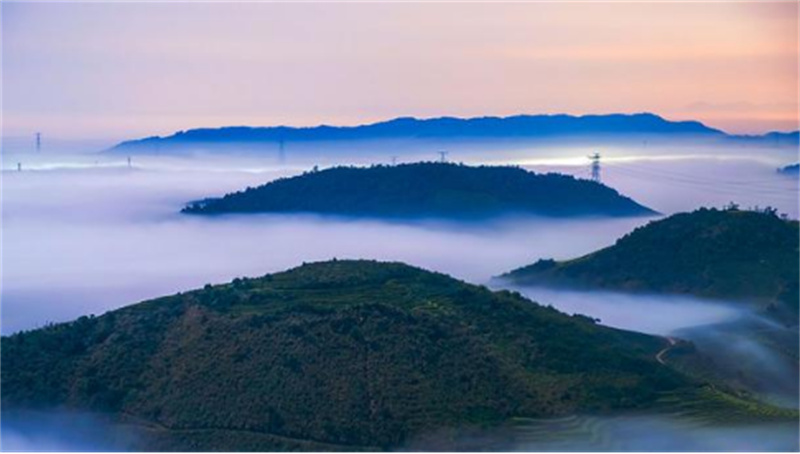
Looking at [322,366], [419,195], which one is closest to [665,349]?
[322,366]

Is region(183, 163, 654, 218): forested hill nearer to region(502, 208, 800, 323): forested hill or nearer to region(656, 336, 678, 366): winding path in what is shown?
region(502, 208, 800, 323): forested hill

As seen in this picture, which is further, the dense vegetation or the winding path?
the winding path

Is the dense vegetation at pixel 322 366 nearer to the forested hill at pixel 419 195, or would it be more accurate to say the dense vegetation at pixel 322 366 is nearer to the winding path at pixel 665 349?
the winding path at pixel 665 349

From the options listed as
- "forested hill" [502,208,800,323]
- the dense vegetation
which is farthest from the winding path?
"forested hill" [502,208,800,323]

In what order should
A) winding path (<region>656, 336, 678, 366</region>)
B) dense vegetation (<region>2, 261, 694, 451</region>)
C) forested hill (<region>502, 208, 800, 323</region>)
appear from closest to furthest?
dense vegetation (<region>2, 261, 694, 451</region>), winding path (<region>656, 336, 678, 366</region>), forested hill (<region>502, 208, 800, 323</region>)

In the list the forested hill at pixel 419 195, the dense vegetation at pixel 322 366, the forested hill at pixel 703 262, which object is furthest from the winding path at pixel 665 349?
the forested hill at pixel 419 195

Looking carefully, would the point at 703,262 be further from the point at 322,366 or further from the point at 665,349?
the point at 322,366
